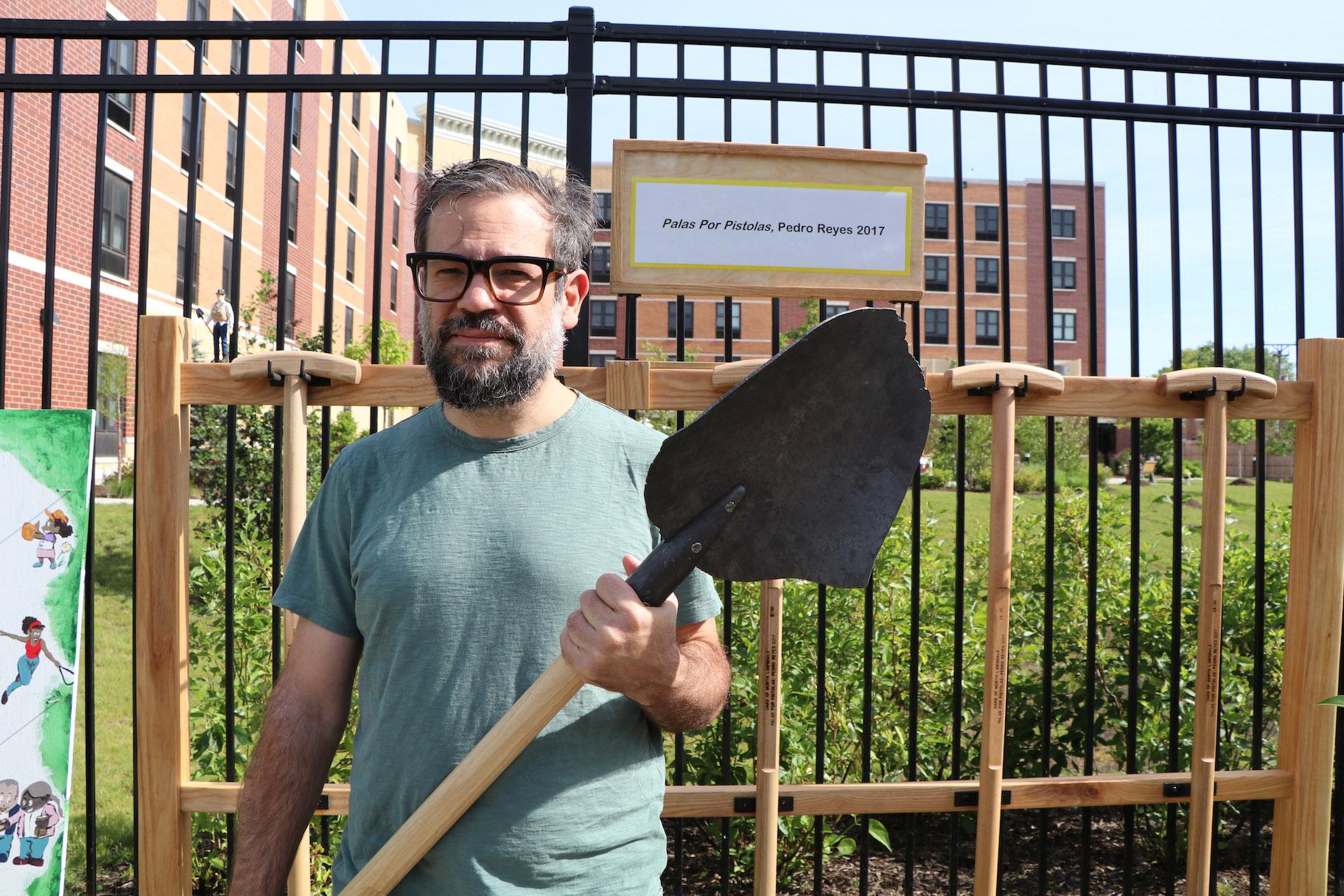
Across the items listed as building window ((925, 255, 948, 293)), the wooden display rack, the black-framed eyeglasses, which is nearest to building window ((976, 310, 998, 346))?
building window ((925, 255, 948, 293))

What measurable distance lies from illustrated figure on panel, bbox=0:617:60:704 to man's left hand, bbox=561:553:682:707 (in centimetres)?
201

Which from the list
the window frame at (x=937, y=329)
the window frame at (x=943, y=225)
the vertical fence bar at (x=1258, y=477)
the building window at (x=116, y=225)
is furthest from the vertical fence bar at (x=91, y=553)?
the window frame at (x=937, y=329)

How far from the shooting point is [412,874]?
1530mm

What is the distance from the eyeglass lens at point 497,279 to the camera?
1.67 m

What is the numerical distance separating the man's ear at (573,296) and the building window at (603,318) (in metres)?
33.9

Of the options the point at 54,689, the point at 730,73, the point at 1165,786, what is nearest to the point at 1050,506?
the point at 1165,786

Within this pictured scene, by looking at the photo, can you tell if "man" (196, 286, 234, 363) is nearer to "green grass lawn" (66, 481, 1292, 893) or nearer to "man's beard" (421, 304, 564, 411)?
"man's beard" (421, 304, 564, 411)

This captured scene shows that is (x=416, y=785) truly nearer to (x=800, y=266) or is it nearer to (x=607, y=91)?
(x=800, y=266)

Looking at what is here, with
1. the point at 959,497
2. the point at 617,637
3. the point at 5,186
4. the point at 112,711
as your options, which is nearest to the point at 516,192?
the point at 617,637

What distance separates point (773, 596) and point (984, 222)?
151 ft

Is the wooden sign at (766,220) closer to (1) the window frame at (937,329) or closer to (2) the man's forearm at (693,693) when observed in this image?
Answer: (2) the man's forearm at (693,693)

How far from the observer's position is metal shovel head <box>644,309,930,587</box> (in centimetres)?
146

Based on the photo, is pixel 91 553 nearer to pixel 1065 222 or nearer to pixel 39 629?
pixel 39 629

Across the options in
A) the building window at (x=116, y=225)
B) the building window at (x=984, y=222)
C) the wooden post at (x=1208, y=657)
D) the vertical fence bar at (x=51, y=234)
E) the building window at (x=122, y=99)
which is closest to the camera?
the wooden post at (x=1208, y=657)
